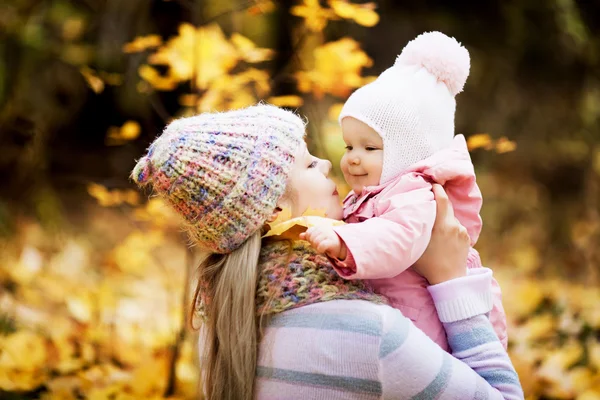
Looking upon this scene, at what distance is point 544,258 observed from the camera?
607 centimetres

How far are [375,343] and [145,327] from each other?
8.78 feet

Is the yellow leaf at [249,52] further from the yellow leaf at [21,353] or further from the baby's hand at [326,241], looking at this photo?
the yellow leaf at [21,353]

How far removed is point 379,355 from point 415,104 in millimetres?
681

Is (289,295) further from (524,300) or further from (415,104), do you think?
(524,300)

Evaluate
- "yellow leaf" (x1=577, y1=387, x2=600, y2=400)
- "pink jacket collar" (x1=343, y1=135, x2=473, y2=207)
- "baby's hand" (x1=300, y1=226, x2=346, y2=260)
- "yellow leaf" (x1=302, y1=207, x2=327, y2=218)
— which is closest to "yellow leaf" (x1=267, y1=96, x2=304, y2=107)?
"pink jacket collar" (x1=343, y1=135, x2=473, y2=207)

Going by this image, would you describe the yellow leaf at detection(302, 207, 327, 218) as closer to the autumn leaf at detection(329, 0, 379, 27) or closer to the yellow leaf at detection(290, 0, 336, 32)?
the autumn leaf at detection(329, 0, 379, 27)

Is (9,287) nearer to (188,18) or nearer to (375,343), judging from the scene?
(188,18)

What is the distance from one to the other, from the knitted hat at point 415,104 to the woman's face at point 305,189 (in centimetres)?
18

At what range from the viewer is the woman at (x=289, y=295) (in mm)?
1470

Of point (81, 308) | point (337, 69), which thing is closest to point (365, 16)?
point (337, 69)

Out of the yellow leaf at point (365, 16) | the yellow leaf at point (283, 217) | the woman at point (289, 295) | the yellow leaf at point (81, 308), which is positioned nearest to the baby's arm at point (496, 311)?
the woman at point (289, 295)

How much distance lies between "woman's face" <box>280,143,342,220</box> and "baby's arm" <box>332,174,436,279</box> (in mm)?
146

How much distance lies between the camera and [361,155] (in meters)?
1.82

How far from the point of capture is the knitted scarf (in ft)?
5.07
